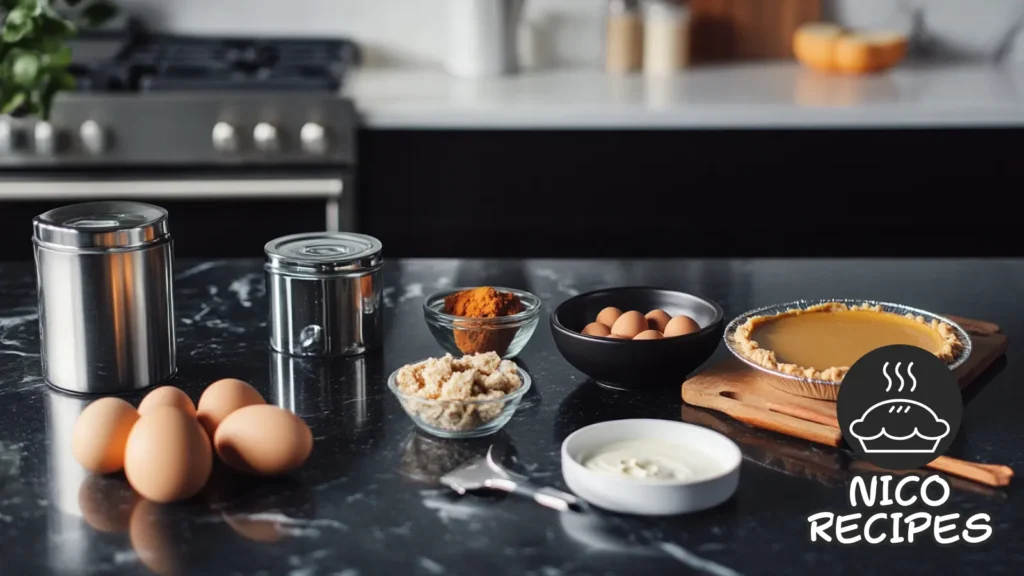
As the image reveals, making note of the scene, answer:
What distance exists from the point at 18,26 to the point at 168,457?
1.30 feet

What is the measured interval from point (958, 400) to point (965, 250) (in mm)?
1724

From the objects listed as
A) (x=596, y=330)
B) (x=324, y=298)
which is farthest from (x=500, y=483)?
(x=324, y=298)

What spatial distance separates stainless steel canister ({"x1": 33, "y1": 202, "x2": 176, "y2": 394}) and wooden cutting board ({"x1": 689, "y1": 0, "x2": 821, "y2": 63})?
228cm

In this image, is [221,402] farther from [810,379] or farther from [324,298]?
[810,379]

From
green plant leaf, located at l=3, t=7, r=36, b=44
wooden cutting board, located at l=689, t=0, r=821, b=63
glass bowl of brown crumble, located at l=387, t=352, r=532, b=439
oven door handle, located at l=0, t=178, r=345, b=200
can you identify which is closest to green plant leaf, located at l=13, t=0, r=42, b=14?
green plant leaf, located at l=3, t=7, r=36, b=44

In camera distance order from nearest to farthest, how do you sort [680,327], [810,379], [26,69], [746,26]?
[26,69] < [810,379] < [680,327] < [746,26]

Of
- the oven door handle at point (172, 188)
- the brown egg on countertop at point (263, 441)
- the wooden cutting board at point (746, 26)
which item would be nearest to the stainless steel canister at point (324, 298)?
the brown egg on countertop at point (263, 441)

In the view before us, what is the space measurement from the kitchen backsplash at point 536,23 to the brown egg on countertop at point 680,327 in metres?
2.10

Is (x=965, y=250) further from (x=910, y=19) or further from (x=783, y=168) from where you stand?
(x=910, y=19)

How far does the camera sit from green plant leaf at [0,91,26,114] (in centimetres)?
96

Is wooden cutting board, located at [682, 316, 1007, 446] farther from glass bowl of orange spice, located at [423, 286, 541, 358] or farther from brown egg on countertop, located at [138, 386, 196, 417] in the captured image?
brown egg on countertop, located at [138, 386, 196, 417]

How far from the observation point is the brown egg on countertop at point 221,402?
119cm

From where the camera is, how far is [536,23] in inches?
133

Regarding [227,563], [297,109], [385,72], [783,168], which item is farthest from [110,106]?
[227,563]
